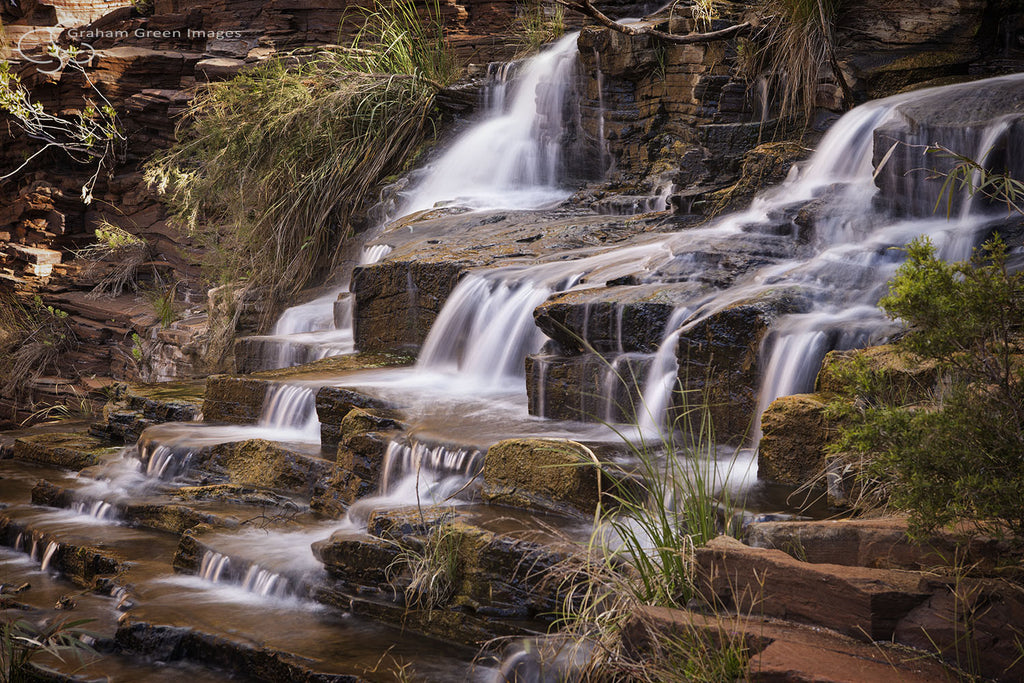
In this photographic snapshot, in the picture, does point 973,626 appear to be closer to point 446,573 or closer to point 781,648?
point 781,648

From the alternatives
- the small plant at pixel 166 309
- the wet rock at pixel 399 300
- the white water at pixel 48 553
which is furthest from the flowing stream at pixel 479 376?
the small plant at pixel 166 309

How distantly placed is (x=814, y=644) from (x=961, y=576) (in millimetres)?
503

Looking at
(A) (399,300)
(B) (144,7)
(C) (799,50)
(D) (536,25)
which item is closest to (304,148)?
(A) (399,300)

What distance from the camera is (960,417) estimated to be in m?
2.89

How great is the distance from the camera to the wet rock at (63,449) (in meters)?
7.15

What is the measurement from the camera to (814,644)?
113 inches

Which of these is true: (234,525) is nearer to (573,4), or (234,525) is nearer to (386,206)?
(573,4)

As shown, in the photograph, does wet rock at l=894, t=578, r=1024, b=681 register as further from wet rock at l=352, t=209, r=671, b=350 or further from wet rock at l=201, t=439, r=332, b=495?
wet rock at l=352, t=209, r=671, b=350

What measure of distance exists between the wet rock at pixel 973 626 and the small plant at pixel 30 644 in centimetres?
295

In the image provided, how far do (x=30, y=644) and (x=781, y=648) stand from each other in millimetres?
3027

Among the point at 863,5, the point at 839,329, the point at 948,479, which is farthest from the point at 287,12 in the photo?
the point at 948,479

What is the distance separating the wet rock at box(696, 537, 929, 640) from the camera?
2885mm

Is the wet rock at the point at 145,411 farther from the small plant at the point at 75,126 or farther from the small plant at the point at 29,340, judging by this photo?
the small plant at the point at 75,126

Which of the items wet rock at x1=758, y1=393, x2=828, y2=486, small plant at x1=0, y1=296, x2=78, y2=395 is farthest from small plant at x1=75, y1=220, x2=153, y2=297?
wet rock at x1=758, y1=393, x2=828, y2=486
